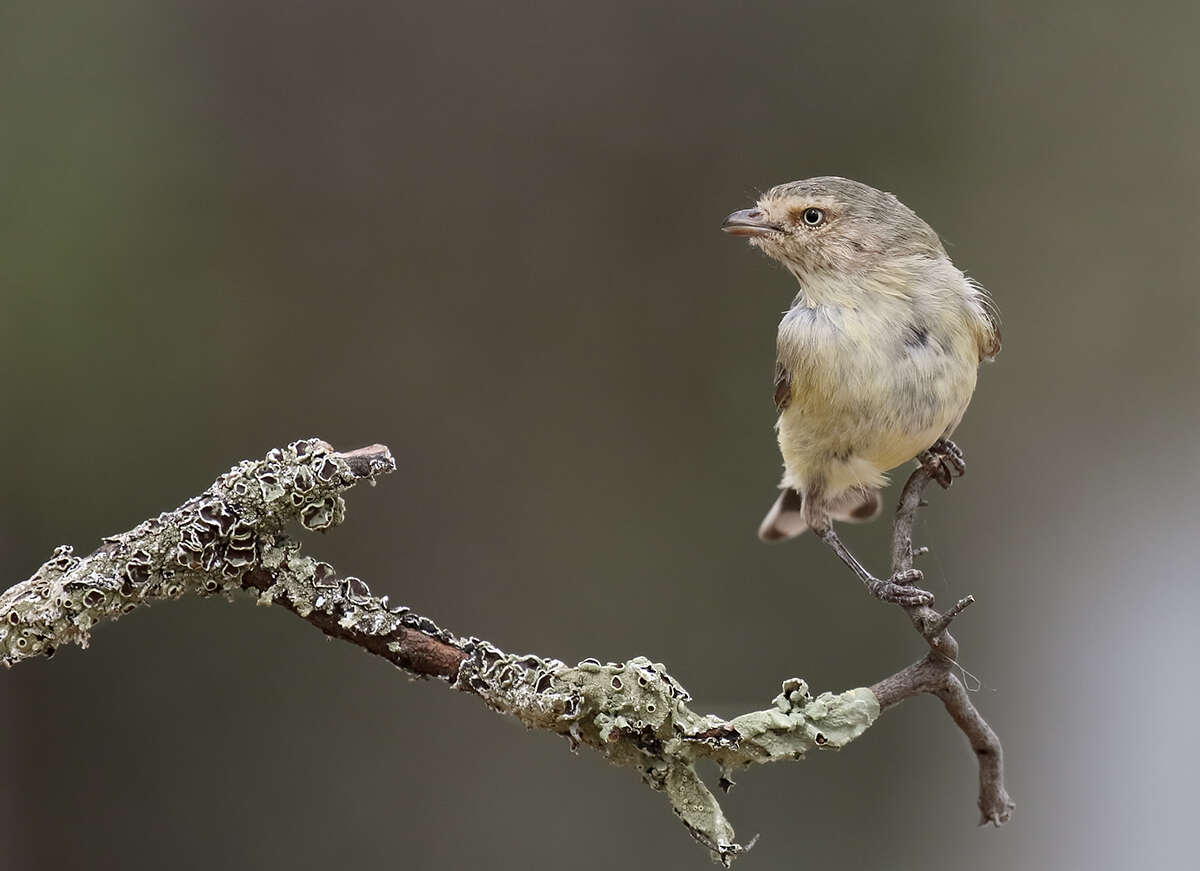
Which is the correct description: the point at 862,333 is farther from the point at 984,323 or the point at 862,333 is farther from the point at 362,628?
the point at 362,628

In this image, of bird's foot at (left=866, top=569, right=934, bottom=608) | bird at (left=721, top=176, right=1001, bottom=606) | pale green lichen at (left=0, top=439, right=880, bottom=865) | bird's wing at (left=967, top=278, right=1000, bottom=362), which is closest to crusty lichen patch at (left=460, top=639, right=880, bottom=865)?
pale green lichen at (left=0, top=439, right=880, bottom=865)

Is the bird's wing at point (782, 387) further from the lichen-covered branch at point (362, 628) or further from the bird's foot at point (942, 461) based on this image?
the lichen-covered branch at point (362, 628)

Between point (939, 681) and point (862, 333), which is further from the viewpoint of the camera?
point (862, 333)

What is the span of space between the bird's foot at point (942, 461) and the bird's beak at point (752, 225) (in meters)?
0.25

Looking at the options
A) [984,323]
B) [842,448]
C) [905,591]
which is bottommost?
[905,591]

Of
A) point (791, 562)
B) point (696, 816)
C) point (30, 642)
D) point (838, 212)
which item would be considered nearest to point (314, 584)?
point (30, 642)

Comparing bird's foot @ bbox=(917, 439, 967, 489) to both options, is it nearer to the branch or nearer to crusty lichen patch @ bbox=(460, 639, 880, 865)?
the branch

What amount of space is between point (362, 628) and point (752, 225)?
1.78ft

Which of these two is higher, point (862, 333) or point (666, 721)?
point (862, 333)

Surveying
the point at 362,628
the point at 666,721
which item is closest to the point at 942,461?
the point at 666,721

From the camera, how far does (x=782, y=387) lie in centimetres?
120

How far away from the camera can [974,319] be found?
119cm

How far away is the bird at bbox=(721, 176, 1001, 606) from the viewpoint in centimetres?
113

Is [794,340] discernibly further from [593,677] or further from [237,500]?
[237,500]
